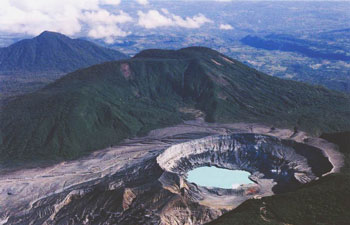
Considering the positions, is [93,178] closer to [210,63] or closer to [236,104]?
[236,104]

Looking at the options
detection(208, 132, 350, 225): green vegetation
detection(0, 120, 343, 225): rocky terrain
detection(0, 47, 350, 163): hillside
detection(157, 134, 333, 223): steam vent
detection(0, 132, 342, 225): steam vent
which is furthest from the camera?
detection(0, 47, 350, 163): hillside

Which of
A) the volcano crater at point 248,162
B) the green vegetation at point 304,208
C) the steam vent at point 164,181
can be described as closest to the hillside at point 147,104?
the steam vent at point 164,181

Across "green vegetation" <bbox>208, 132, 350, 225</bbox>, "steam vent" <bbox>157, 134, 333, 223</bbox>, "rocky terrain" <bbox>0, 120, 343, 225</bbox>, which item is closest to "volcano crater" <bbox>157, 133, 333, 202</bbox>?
"steam vent" <bbox>157, 134, 333, 223</bbox>

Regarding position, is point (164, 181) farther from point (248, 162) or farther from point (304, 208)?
point (304, 208)

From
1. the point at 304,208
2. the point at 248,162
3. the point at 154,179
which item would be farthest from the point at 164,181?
the point at 304,208

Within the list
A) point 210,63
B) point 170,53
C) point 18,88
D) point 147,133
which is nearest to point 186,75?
point 210,63

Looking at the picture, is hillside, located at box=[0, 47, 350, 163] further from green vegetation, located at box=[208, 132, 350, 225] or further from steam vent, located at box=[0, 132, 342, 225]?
green vegetation, located at box=[208, 132, 350, 225]

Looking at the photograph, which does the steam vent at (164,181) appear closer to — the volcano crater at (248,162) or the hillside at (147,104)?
the volcano crater at (248,162)
